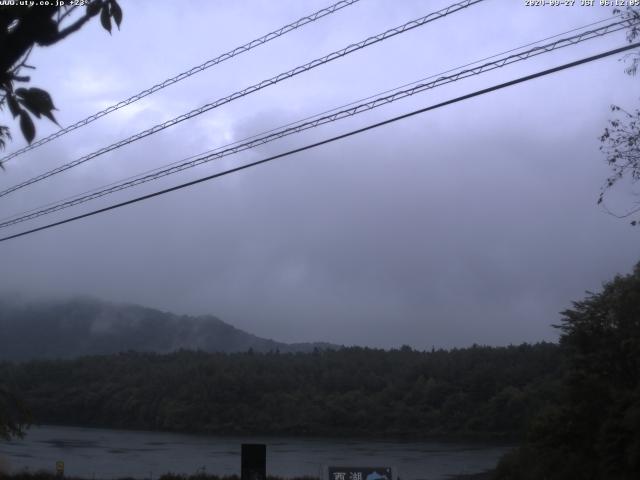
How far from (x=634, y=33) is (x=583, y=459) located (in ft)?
37.1

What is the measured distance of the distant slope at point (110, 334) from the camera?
62.0 m

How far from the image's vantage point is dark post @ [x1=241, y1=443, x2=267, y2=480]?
12250 mm

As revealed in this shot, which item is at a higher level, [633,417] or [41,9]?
[41,9]

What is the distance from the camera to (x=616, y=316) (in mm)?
19297

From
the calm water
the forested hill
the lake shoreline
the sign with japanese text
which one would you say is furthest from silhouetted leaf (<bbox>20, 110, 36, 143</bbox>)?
the forested hill

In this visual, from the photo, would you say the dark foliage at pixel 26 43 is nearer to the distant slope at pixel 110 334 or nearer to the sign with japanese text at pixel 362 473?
the sign with japanese text at pixel 362 473

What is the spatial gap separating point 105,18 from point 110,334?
73.3 metres

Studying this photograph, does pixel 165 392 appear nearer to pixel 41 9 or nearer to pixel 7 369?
pixel 7 369

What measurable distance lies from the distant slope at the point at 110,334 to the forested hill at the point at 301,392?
14.0 metres

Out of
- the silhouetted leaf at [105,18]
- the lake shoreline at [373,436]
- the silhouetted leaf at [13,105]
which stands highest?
the silhouetted leaf at [105,18]

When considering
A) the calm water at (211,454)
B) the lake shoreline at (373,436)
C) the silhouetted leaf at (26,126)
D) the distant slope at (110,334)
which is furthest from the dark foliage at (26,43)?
the distant slope at (110,334)

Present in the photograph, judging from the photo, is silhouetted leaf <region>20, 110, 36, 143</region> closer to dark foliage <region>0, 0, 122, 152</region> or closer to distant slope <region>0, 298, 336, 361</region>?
dark foliage <region>0, 0, 122, 152</region>

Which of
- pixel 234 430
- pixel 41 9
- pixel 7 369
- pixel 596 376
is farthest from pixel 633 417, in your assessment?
pixel 7 369

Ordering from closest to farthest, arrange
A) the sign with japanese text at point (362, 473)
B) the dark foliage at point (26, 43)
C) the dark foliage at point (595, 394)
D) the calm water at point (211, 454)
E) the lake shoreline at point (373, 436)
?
the dark foliage at point (26, 43) < the sign with japanese text at point (362, 473) < the dark foliage at point (595, 394) < the calm water at point (211, 454) < the lake shoreline at point (373, 436)
